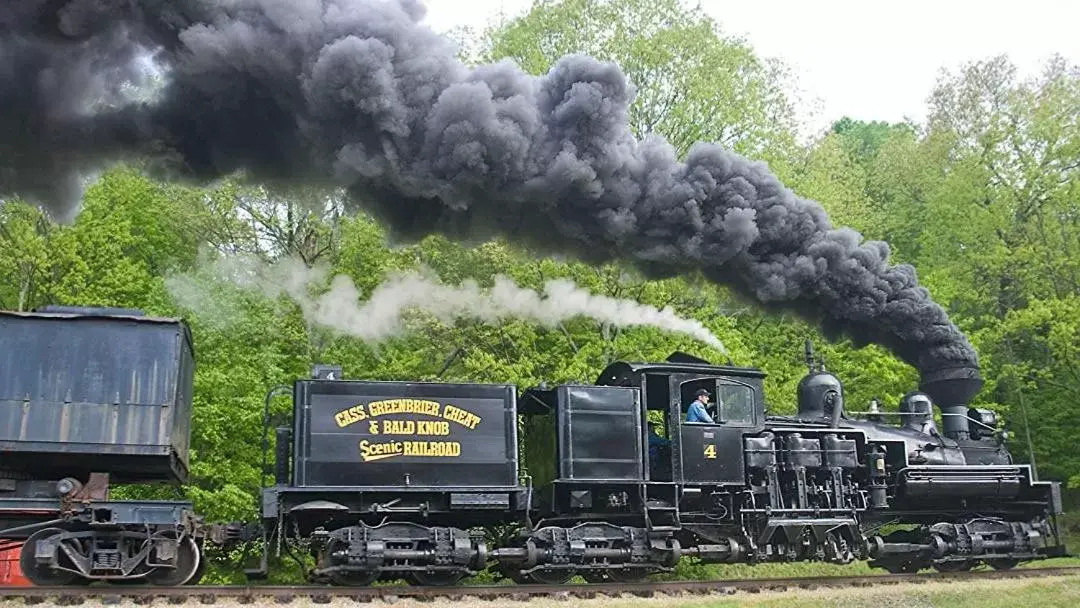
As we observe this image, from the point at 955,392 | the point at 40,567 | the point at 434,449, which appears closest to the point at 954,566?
the point at 955,392

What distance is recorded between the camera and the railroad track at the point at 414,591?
38.2ft

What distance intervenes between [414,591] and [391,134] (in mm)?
5658

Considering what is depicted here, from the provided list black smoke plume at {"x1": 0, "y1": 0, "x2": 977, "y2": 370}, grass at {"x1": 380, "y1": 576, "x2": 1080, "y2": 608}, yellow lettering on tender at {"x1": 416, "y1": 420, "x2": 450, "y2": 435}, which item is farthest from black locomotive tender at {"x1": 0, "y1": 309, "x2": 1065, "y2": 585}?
black smoke plume at {"x1": 0, "y1": 0, "x2": 977, "y2": 370}

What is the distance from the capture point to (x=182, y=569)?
1302 cm

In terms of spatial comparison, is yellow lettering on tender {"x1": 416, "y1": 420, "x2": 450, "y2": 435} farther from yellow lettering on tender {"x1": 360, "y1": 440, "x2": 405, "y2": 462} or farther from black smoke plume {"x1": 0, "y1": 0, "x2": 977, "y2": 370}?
black smoke plume {"x1": 0, "y1": 0, "x2": 977, "y2": 370}

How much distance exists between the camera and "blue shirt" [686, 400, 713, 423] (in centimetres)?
1459

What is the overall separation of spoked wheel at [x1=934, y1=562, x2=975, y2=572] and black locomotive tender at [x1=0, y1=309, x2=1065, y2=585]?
A: 0.07 m

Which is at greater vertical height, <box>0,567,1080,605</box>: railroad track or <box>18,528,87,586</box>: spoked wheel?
<box>18,528,87,586</box>: spoked wheel

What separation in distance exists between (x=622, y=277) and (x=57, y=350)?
13.4 metres

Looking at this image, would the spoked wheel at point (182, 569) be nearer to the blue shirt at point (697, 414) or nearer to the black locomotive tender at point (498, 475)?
the black locomotive tender at point (498, 475)

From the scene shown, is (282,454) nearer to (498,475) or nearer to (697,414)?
(498,475)

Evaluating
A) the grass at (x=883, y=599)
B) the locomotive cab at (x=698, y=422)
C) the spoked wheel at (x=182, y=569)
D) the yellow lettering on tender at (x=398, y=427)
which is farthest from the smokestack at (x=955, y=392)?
the spoked wheel at (x=182, y=569)

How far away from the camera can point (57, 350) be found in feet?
41.0

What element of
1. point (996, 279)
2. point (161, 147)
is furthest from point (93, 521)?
point (996, 279)
